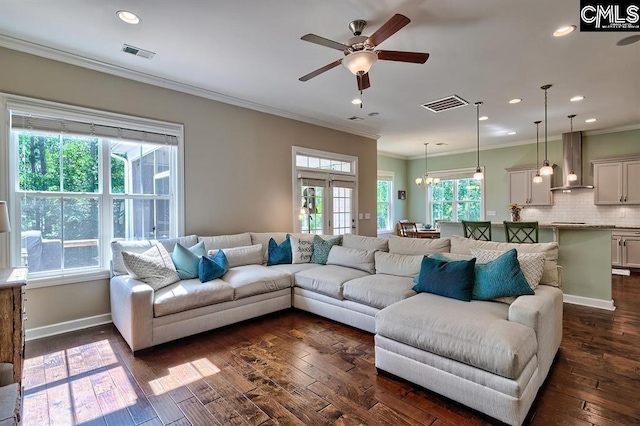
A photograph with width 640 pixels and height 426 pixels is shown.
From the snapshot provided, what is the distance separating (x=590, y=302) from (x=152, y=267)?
5.41 meters

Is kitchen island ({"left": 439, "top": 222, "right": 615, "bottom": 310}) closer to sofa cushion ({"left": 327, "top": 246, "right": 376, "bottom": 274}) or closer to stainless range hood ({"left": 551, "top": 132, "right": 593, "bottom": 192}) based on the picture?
sofa cushion ({"left": 327, "top": 246, "right": 376, "bottom": 274})

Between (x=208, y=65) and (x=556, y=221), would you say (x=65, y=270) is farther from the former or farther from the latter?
(x=556, y=221)

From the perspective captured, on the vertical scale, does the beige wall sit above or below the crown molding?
below

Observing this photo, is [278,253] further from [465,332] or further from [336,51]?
[465,332]

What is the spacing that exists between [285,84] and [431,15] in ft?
6.74

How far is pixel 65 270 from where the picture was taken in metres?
3.42

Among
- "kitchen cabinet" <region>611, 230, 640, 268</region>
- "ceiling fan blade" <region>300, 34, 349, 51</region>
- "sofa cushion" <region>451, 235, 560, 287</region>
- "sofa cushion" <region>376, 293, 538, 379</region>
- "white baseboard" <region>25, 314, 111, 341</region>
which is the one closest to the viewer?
"sofa cushion" <region>376, 293, 538, 379</region>

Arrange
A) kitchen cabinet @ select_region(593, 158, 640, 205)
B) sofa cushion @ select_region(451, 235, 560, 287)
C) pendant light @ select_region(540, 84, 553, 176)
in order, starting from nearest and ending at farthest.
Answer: sofa cushion @ select_region(451, 235, 560, 287) → pendant light @ select_region(540, 84, 553, 176) → kitchen cabinet @ select_region(593, 158, 640, 205)

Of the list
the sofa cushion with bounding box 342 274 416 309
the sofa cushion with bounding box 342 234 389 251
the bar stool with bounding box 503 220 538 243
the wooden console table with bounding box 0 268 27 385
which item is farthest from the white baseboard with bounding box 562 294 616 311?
the wooden console table with bounding box 0 268 27 385

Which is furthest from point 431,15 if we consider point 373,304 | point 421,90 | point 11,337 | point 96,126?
point 11,337

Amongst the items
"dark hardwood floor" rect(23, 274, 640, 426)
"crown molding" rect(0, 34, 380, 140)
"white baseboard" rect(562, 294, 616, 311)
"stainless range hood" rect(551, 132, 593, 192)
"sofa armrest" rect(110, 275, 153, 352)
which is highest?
"crown molding" rect(0, 34, 380, 140)

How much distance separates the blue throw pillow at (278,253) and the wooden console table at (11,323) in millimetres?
2644

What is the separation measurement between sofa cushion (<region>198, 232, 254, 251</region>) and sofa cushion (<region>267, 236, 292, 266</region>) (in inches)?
12.4

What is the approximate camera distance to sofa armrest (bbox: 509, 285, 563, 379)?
6.91 ft
